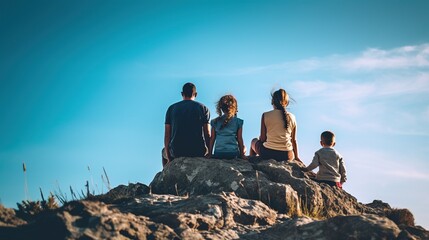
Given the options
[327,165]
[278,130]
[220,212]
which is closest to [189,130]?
[278,130]

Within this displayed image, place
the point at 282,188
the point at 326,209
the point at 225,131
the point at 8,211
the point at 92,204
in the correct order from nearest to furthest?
1. the point at 92,204
2. the point at 8,211
3. the point at 282,188
4. the point at 326,209
5. the point at 225,131

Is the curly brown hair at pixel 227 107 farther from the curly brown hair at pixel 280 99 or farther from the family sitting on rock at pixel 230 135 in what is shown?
the curly brown hair at pixel 280 99

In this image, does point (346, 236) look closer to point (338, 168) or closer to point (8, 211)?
point (8, 211)

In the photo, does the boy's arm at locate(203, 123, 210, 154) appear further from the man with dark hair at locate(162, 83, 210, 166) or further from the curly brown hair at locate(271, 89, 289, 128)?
the curly brown hair at locate(271, 89, 289, 128)

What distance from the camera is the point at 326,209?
353 inches

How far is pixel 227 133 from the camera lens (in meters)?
10.5

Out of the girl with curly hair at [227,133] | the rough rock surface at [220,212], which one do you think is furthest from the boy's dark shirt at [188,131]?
the rough rock surface at [220,212]

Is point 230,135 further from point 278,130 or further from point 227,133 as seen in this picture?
point 278,130

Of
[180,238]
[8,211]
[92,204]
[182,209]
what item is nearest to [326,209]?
[182,209]

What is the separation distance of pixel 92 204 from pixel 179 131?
5.48 meters

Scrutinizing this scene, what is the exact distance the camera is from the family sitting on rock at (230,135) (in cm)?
1048

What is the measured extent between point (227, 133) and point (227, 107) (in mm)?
692

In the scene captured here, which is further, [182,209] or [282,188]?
[282,188]

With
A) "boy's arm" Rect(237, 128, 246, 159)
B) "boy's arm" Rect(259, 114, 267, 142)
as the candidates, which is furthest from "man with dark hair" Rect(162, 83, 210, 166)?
"boy's arm" Rect(259, 114, 267, 142)
